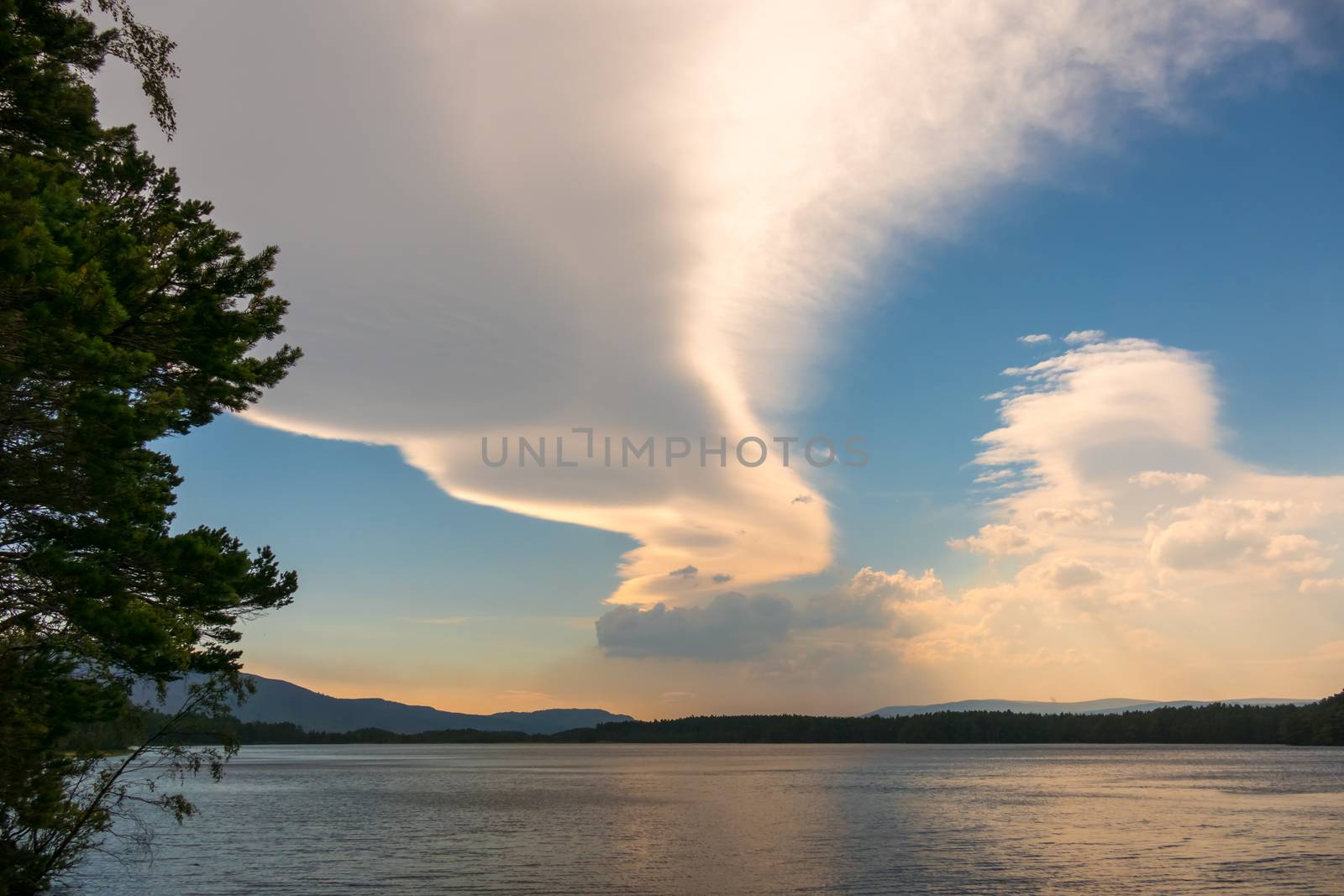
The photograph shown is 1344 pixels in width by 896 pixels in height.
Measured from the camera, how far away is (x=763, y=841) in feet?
171

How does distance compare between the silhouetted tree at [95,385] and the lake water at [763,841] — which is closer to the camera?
the silhouetted tree at [95,385]

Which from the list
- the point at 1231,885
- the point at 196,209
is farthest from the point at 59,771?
the point at 1231,885

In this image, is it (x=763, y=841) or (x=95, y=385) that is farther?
(x=763, y=841)

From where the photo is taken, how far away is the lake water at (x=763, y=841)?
125 ft

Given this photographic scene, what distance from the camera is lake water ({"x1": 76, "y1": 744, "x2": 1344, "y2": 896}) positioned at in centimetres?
3800

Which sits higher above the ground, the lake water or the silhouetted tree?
the silhouetted tree

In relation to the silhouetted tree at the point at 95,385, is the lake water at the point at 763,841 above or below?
below

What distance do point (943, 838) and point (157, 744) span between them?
41712 millimetres

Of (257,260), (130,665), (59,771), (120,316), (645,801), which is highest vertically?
(257,260)

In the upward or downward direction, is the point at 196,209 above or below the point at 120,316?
above

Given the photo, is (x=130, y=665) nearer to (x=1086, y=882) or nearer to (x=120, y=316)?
(x=120, y=316)

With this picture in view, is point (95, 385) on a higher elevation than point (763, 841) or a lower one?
higher

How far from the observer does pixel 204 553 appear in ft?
60.0

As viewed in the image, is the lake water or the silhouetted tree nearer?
the silhouetted tree
